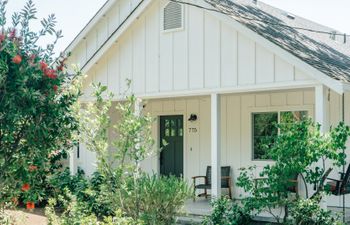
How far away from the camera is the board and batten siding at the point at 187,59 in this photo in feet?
31.1

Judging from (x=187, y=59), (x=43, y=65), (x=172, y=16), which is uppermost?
(x=172, y=16)

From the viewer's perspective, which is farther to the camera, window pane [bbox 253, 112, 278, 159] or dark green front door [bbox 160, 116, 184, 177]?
dark green front door [bbox 160, 116, 184, 177]

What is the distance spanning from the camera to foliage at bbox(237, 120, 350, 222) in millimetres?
7676

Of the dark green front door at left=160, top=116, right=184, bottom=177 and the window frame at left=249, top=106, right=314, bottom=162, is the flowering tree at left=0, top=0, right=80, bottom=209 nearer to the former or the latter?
the window frame at left=249, top=106, right=314, bottom=162

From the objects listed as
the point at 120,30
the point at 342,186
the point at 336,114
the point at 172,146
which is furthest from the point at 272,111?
the point at 120,30

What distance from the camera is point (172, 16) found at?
10.9 metres

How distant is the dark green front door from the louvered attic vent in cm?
361

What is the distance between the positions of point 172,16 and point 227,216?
4.70 meters

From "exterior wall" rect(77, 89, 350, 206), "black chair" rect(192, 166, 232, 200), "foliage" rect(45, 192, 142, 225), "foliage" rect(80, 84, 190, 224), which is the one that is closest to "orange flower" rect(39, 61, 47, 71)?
"foliage" rect(80, 84, 190, 224)

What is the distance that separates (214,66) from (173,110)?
4056mm

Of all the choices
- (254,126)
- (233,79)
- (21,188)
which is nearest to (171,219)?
(21,188)

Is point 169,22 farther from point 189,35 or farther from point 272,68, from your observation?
point 272,68

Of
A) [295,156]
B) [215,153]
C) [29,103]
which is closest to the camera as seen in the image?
[29,103]

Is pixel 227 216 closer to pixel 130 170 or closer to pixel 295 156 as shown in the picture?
Answer: pixel 295 156
